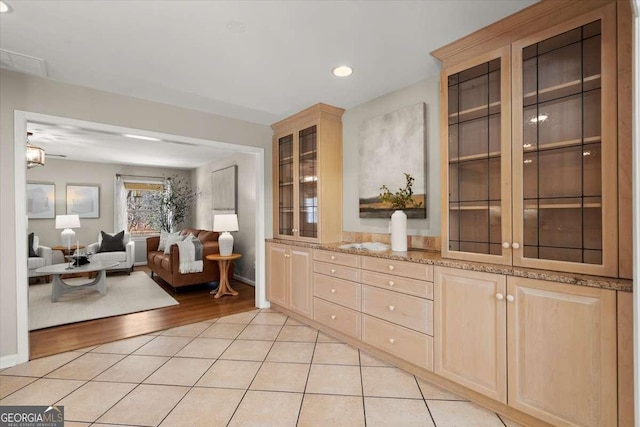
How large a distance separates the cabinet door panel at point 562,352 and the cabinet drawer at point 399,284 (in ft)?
1.76

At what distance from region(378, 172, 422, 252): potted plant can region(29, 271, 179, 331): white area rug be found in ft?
10.7

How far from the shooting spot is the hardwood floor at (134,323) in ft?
9.86

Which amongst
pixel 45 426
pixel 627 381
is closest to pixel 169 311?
pixel 45 426

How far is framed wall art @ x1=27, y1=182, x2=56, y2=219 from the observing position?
633 cm

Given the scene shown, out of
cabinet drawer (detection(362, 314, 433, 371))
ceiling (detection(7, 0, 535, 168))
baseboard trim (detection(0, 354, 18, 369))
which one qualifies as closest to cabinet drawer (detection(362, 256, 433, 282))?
cabinet drawer (detection(362, 314, 433, 371))

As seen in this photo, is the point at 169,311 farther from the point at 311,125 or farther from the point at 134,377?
the point at 311,125

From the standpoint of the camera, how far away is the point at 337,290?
9.84 ft

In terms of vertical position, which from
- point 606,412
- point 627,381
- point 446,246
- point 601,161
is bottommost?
point 606,412

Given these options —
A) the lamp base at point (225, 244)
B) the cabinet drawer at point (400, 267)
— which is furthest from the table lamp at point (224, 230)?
the cabinet drawer at point (400, 267)

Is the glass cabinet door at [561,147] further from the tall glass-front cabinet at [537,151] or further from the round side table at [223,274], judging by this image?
the round side table at [223,274]

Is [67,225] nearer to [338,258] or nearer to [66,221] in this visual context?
[66,221]

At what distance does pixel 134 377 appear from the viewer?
93.5 inches

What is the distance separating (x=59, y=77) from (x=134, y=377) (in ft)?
8.34

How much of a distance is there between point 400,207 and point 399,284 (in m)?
0.73
